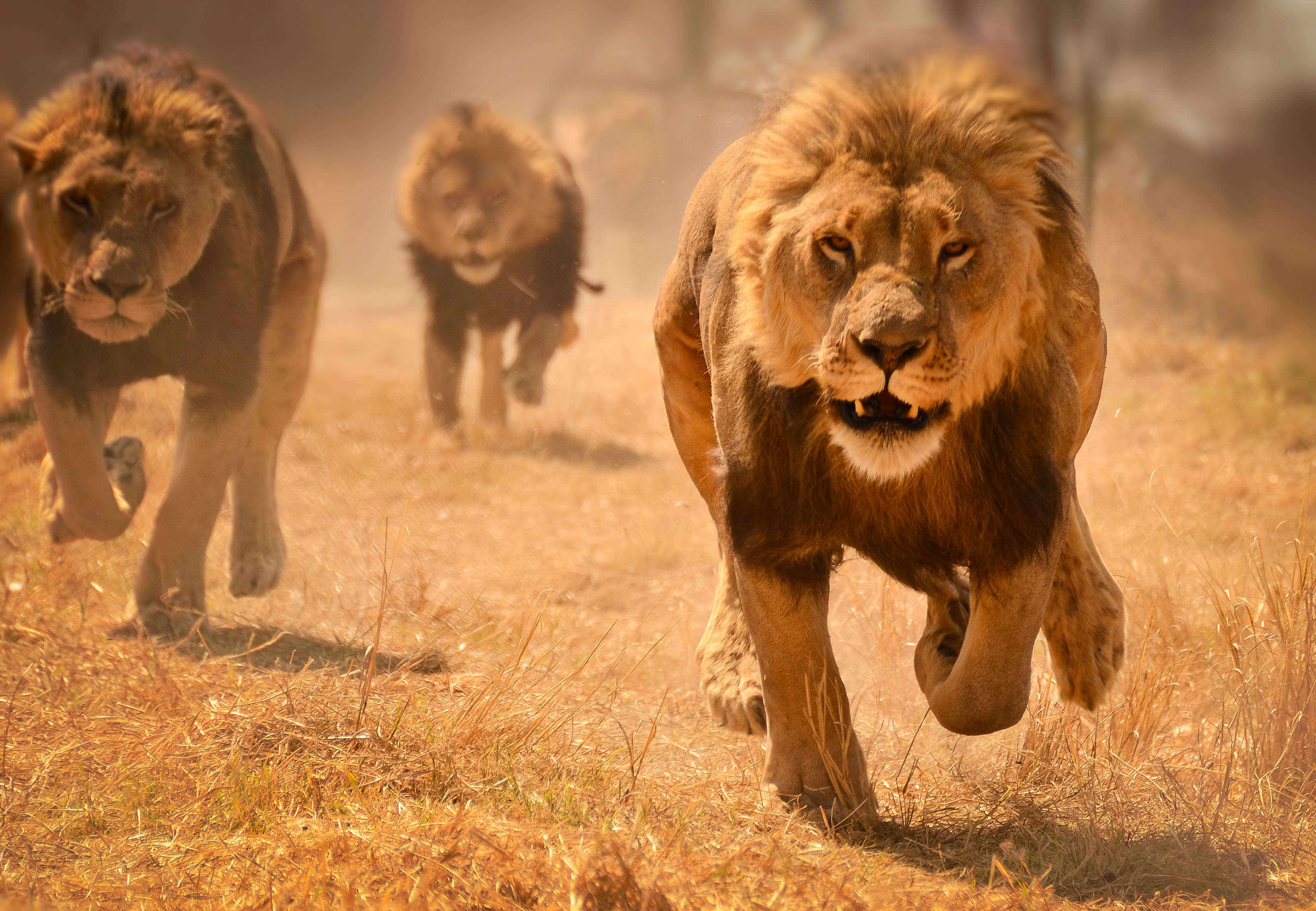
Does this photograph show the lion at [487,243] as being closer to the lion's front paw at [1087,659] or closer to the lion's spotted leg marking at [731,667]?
the lion's spotted leg marking at [731,667]

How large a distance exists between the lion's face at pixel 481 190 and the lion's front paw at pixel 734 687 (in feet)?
16.0

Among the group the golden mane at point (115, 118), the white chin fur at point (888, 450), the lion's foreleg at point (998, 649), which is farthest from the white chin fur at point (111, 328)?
the lion's foreleg at point (998, 649)

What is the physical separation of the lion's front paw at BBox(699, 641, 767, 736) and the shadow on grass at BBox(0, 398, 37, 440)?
4.23 meters

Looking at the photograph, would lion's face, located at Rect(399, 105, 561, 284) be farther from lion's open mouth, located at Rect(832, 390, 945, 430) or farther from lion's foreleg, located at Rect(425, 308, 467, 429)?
lion's open mouth, located at Rect(832, 390, 945, 430)

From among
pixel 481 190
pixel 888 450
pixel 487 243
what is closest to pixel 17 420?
pixel 487 243

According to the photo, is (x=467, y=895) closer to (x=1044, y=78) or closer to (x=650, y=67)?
(x=1044, y=78)

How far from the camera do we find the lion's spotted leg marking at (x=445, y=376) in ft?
25.5

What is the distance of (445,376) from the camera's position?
783cm

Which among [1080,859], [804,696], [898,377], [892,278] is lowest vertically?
[1080,859]

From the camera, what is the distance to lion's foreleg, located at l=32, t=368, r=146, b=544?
3.98m

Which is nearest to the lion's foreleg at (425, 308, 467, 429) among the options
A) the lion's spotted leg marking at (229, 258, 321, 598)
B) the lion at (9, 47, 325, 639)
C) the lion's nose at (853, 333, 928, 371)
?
the lion's spotted leg marking at (229, 258, 321, 598)

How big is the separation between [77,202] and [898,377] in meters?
2.94

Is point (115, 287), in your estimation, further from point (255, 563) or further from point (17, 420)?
point (17, 420)

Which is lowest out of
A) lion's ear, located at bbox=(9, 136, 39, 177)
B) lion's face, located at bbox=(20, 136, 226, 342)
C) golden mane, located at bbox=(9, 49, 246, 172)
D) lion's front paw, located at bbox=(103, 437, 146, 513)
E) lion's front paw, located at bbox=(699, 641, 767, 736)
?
lion's front paw, located at bbox=(699, 641, 767, 736)
